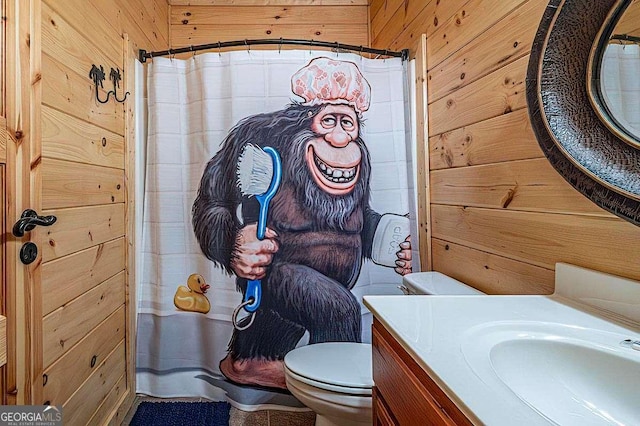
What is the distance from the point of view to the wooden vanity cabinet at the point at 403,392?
536 mm

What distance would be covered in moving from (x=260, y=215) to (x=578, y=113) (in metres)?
1.23

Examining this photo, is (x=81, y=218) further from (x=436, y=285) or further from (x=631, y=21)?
(x=631, y=21)

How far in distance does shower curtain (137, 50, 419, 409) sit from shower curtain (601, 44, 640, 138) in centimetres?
100

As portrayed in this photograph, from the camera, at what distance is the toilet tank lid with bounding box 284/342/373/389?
1205mm

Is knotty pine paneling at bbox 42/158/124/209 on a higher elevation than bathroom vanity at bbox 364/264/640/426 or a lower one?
higher

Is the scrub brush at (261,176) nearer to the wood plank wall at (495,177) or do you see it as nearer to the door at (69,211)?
the door at (69,211)

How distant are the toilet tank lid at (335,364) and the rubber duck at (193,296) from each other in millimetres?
574

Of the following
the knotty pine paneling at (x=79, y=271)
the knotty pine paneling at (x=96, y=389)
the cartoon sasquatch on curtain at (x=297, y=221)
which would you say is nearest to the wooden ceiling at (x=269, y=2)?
the cartoon sasquatch on curtain at (x=297, y=221)

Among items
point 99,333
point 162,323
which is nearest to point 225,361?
point 162,323

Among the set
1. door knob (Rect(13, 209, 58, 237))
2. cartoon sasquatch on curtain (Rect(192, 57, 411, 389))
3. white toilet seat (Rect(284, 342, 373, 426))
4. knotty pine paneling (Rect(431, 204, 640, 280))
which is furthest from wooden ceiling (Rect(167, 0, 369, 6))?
white toilet seat (Rect(284, 342, 373, 426))

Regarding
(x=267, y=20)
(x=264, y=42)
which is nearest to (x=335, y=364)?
(x=264, y=42)

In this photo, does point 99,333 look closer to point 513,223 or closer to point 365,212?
point 365,212

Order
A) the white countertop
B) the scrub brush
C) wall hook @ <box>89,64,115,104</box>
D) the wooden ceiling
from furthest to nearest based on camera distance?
the wooden ceiling
the scrub brush
wall hook @ <box>89,64,115,104</box>
the white countertop

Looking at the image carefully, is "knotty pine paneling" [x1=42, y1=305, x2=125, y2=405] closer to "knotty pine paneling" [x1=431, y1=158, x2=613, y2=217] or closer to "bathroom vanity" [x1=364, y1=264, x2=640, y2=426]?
"bathroom vanity" [x1=364, y1=264, x2=640, y2=426]
